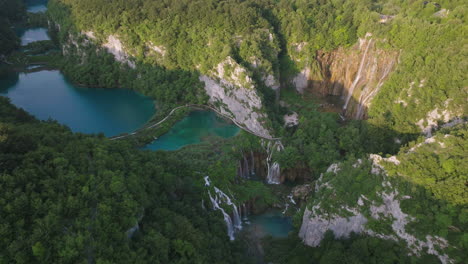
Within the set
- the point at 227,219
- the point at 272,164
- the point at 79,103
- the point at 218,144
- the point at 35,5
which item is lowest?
the point at 227,219

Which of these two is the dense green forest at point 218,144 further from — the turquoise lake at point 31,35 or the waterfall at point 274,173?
the turquoise lake at point 31,35

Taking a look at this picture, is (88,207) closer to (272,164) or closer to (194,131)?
(272,164)

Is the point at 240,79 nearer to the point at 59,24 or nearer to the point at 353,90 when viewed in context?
the point at 353,90

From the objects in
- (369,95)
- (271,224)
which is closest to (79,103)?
(271,224)

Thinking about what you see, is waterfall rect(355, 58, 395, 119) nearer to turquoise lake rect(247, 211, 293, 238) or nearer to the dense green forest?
the dense green forest

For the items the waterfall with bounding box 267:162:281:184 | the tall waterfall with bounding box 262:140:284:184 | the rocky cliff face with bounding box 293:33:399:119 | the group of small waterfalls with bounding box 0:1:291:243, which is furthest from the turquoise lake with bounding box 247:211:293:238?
Result: the rocky cliff face with bounding box 293:33:399:119

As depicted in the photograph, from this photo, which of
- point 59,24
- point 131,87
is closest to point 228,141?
point 131,87
